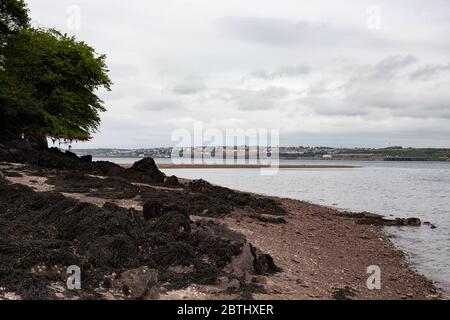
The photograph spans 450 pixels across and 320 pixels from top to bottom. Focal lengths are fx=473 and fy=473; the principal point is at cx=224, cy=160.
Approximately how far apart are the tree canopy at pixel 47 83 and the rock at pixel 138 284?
82.8ft

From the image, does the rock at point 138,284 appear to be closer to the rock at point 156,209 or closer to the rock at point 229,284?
the rock at point 229,284

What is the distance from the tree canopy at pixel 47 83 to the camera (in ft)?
108

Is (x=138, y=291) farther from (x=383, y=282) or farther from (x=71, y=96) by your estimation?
(x=71, y=96)

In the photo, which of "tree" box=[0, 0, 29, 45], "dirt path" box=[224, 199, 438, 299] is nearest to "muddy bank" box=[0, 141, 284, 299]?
"dirt path" box=[224, 199, 438, 299]

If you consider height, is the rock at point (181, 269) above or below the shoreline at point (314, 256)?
above

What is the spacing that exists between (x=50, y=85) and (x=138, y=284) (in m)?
32.8

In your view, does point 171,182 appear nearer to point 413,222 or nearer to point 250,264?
point 413,222

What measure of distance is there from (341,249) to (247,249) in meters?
6.46

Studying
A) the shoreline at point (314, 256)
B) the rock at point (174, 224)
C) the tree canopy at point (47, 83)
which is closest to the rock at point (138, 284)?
the shoreline at point (314, 256)

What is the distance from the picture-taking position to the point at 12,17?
34031mm

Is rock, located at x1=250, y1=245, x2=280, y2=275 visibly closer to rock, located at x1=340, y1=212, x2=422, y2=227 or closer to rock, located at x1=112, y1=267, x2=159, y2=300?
rock, located at x1=112, y1=267, x2=159, y2=300

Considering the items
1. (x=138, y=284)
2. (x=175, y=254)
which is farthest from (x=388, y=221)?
(x=138, y=284)
